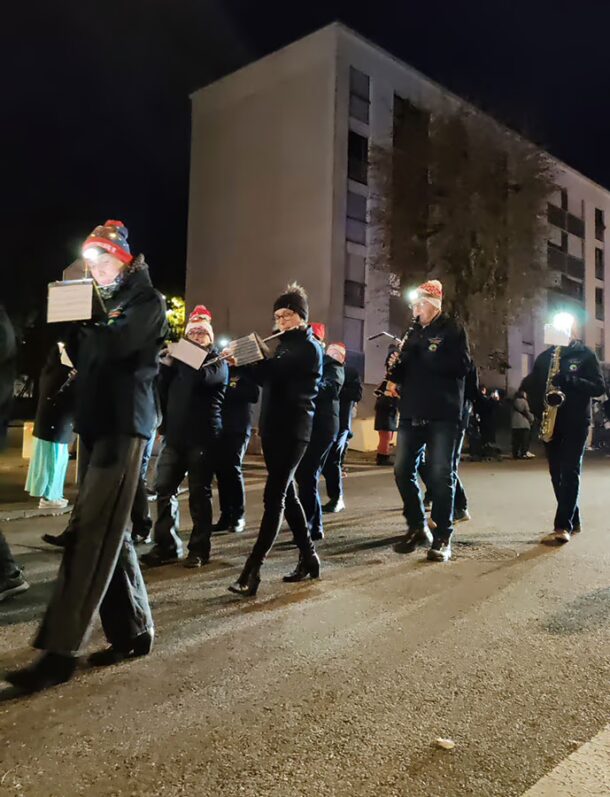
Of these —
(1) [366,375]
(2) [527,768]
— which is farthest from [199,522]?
(1) [366,375]

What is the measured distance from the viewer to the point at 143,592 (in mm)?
3449

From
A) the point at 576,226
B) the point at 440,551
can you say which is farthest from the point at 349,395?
the point at 576,226

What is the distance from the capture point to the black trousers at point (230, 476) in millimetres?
6672

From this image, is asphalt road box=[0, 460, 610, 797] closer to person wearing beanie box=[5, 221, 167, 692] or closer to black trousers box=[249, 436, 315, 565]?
person wearing beanie box=[5, 221, 167, 692]

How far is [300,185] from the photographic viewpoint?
25672 mm

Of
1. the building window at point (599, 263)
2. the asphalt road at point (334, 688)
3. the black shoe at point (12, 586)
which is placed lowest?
the asphalt road at point (334, 688)

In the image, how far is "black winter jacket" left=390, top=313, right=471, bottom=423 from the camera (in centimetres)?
559

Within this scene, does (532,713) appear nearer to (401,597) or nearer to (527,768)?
(527,768)

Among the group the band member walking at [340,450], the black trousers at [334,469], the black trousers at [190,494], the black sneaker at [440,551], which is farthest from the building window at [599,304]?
the black trousers at [190,494]

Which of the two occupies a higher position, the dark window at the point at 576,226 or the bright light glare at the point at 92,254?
the dark window at the point at 576,226

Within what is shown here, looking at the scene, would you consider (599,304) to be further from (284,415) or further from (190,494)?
(284,415)

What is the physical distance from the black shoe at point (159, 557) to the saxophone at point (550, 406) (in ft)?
11.5

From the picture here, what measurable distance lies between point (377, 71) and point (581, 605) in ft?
83.7

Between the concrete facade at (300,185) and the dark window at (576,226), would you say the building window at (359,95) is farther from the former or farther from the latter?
the dark window at (576,226)
